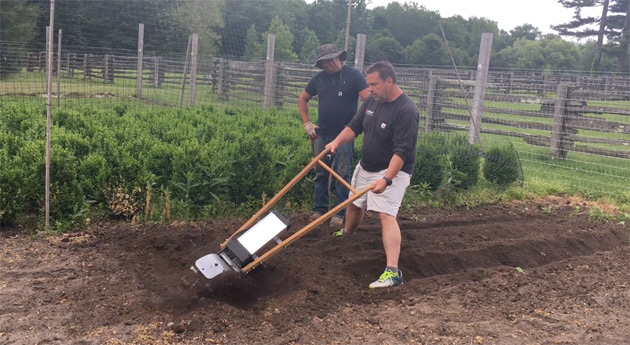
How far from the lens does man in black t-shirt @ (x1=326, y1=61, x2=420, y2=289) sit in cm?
536

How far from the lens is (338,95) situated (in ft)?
23.2

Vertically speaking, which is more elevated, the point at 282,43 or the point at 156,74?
the point at 282,43

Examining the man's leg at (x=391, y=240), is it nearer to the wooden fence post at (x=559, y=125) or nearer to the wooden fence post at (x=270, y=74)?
the wooden fence post at (x=559, y=125)

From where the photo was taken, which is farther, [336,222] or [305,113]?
[305,113]

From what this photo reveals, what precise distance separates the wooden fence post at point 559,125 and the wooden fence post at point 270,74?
7345 millimetres

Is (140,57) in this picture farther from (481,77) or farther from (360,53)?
Answer: (481,77)

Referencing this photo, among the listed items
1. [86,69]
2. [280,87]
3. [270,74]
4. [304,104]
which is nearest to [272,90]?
[280,87]

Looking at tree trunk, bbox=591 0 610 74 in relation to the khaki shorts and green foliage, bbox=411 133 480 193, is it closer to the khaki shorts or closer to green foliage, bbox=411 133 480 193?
green foliage, bbox=411 133 480 193

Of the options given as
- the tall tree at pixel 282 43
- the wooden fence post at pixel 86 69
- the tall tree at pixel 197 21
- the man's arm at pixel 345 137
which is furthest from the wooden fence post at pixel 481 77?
the tall tree at pixel 282 43

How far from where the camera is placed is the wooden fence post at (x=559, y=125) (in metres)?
12.9

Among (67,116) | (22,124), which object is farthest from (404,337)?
(67,116)

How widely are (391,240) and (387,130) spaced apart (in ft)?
3.30

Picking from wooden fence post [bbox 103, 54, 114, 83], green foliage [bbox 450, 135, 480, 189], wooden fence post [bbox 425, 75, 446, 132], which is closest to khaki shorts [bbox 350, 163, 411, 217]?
green foliage [bbox 450, 135, 480, 189]

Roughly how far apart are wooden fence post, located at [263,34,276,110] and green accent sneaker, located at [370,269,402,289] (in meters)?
11.6
